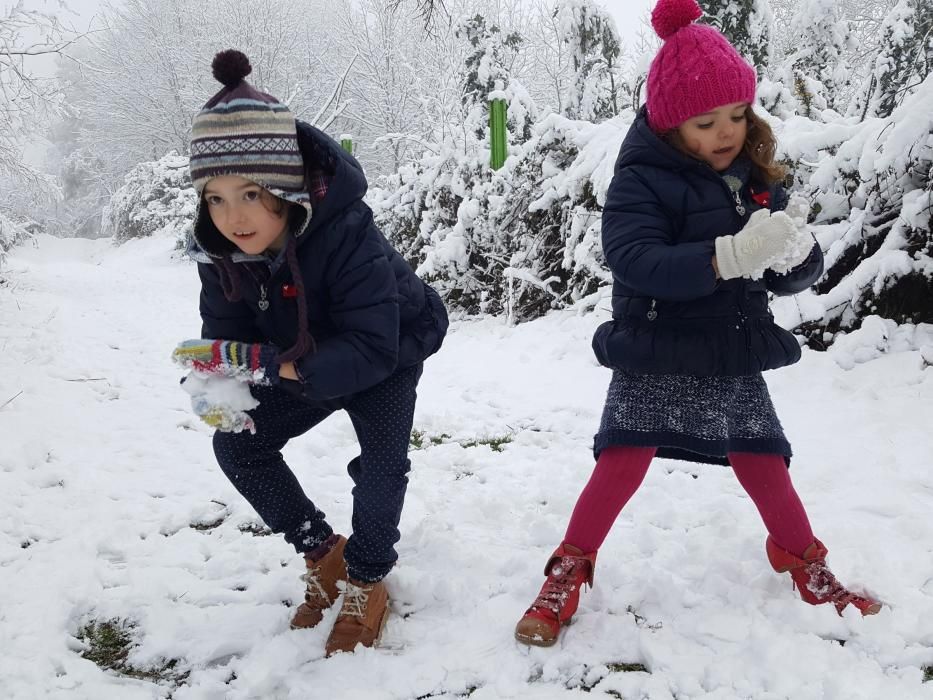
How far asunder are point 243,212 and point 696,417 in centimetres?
135

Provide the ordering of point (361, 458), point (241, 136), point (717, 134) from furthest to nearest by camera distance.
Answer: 1. point (361, 458)
2. point (717, 134)
3. point (241, 136)

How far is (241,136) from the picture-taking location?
159cm

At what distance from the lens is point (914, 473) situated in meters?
2.63

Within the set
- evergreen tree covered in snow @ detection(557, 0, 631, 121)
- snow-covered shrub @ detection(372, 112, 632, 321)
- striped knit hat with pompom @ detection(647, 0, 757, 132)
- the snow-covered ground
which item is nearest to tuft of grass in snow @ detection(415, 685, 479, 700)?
the snow-covered ground

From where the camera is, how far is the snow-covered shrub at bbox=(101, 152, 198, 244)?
18453mm

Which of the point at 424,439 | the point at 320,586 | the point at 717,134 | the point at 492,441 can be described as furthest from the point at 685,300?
the point at 424,439

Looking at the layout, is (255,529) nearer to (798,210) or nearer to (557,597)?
(557,597)

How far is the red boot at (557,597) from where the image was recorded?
5.92 feet

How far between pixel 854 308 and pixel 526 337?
256cm

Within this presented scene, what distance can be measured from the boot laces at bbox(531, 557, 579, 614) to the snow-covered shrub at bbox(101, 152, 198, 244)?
56.7ft

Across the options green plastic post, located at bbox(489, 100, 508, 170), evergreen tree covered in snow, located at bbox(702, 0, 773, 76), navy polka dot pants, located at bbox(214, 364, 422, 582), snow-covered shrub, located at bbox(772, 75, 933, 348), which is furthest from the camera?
green plastic post, located at bbox(489, 100, 508, 170)

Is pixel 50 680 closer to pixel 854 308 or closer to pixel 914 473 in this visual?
pixel 914 473

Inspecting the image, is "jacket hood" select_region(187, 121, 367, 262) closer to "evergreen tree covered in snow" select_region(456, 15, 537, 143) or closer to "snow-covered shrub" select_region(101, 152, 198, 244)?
"evergreen tree covered in snow" select_region(456, 15, 537, 143)

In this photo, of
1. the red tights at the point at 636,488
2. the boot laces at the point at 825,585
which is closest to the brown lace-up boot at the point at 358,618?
the red tights at the point at 636,488
